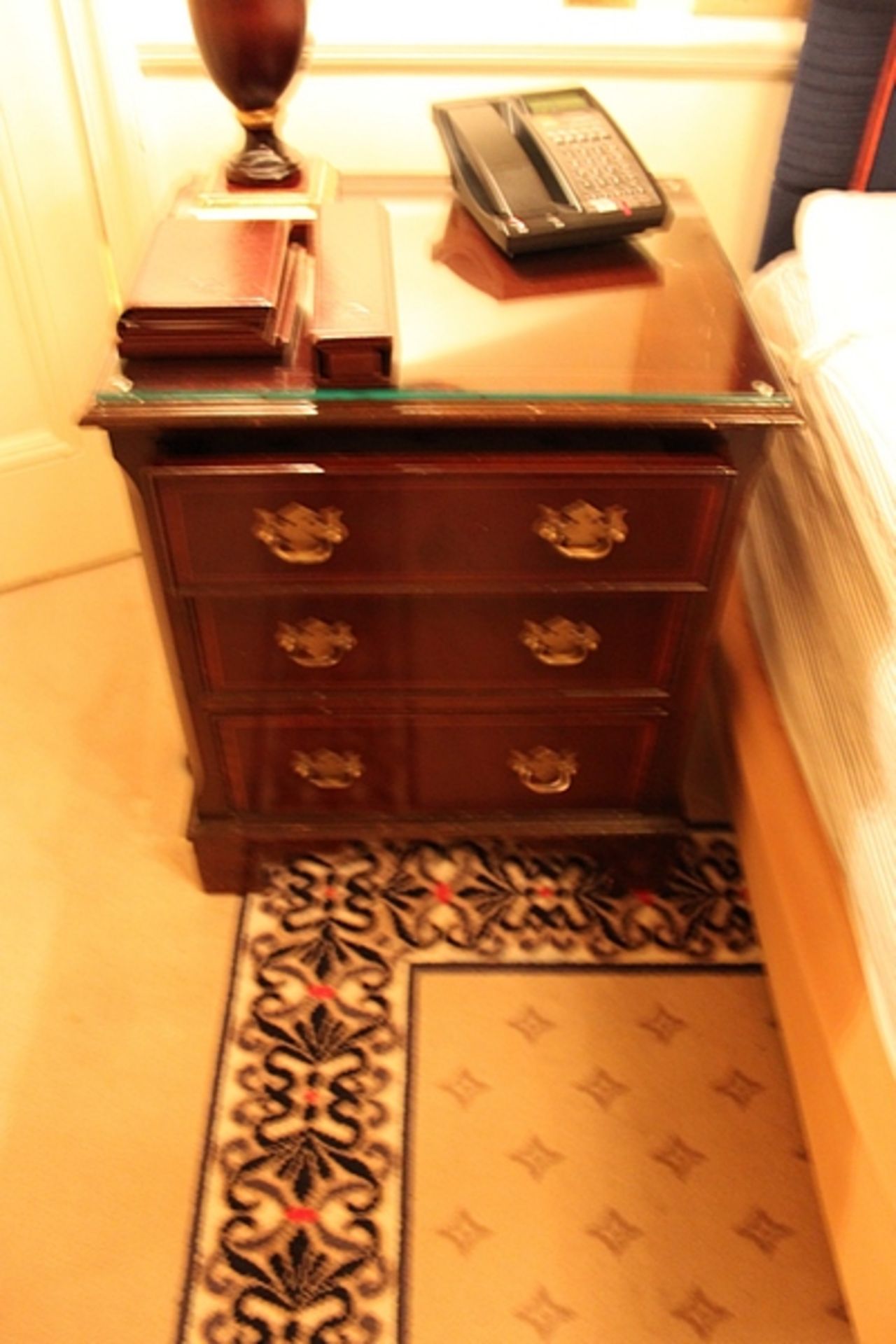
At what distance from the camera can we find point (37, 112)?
149 centimetres

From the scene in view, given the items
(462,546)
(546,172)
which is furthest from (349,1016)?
(546,172)

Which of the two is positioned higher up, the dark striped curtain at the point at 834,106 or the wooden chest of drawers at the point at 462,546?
the dark striped curtain at the point at 834,106

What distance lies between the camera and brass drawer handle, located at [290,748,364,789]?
4.26ft

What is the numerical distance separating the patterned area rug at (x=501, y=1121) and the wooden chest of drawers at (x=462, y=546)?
0.46 ft

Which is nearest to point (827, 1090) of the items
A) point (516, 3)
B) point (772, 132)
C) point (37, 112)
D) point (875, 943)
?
point (875, 943)

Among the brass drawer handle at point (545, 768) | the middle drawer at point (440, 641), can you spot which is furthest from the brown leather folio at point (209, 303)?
the brass drawer handle at point (545, 768)

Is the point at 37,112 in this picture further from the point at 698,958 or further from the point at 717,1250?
the point at 717,1250

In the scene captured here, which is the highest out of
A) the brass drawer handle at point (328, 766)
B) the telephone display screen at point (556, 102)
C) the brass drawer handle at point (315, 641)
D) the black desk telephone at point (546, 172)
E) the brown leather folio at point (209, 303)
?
the telephone display screen at point (556, 102)

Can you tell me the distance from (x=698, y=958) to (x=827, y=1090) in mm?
352

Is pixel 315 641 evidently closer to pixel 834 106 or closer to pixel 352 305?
pixel 352 305

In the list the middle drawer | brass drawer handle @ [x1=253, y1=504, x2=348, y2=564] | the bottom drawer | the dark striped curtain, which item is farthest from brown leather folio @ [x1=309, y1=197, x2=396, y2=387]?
the dark striped curtain

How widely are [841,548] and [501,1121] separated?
760 mm

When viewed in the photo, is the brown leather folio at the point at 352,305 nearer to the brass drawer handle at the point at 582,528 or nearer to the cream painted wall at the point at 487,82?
the brass drawer handle at the point at 582,528

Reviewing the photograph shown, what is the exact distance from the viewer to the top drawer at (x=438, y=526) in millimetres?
1031
